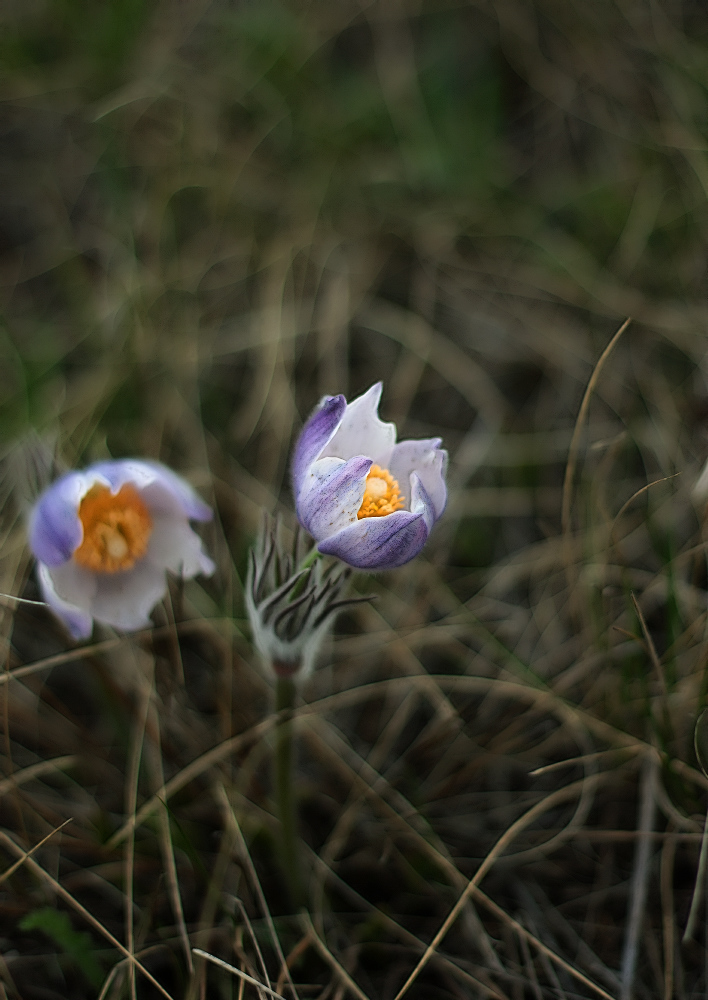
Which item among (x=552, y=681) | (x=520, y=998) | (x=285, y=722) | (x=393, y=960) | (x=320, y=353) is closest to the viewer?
(x=285, y=722)

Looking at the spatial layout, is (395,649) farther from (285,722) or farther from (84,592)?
(84,592)

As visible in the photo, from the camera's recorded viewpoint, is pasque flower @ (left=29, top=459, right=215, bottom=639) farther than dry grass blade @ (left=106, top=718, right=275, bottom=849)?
No

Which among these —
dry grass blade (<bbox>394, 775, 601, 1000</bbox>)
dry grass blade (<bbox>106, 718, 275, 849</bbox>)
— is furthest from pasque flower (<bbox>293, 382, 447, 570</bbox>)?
dry grass blade (<bbox>394, 775, 601, 1000</bbox>)

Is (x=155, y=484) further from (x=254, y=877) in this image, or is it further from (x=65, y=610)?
(x=254, y=877)

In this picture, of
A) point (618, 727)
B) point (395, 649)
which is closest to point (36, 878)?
point (395, 649)

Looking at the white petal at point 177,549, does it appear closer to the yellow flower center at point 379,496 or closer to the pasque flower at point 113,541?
the pasque flower at point 113,541

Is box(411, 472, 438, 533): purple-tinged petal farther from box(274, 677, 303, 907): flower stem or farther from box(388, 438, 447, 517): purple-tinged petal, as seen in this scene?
box(274, 677, 303, 907): flower stem
